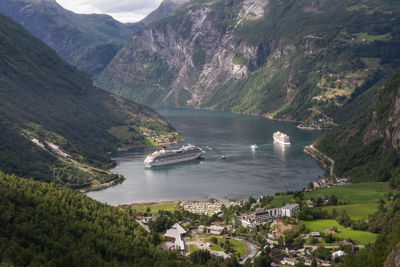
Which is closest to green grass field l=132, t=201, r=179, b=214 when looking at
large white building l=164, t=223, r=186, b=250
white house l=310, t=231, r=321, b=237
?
large white building l=164, t=223, r=186, b=250

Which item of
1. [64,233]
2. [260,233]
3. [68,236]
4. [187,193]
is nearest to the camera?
[68,236]

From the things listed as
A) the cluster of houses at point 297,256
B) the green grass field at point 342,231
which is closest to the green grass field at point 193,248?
the cluster of houses at point 297,256

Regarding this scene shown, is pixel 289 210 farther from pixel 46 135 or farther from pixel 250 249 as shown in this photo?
pixel 46 135

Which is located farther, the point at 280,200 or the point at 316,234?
the point at 280,200

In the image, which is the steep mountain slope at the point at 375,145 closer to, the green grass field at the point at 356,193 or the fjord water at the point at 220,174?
the green grass field at the point at 356,193

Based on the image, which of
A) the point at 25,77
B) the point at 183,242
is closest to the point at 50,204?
the point at 183,242

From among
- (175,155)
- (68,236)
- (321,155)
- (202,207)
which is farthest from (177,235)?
(175,155)
